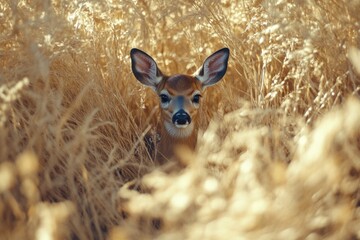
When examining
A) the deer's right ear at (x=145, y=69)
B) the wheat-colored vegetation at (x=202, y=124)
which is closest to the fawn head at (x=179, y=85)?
the deer's right ear at (x=145, y=69)

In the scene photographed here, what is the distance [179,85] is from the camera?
6.29 m

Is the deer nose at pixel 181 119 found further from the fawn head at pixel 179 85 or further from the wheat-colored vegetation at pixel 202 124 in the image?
the wheat-colored vegetation at pixel 202 124

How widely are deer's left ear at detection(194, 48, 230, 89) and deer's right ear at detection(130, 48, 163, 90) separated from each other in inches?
13.7

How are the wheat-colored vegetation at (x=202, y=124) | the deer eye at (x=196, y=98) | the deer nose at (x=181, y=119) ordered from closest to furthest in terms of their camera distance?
the wheat-colored vegetation at (x=202, y=124) < the deer nose at (x=181, y=119) < the deer eye at (x=196, y=98)

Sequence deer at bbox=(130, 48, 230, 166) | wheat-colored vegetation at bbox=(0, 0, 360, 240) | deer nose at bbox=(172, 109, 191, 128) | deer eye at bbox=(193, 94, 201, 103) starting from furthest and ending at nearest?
deer eye at bbox=(193, 94, 201, 103) < deer at bbox=(130, 48, 230, 166) < deer nose at bbox=(172, 109, 191, 128) < wheat-colored vegetation at bbox=(0, 0, 360, 240)

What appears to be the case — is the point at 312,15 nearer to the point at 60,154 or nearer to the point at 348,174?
the point at 348,174

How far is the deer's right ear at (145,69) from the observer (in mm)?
6344

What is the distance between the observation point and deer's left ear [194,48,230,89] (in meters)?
6.37

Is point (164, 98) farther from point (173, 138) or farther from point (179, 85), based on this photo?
point (173, 138)

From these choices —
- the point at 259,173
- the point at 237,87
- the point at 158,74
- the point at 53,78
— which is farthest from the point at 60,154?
the point at 237,87

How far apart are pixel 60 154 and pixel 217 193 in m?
1.05

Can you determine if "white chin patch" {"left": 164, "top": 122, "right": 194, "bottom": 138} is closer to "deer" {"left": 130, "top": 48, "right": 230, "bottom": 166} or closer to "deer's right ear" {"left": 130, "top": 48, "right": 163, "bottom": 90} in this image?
"deer" {"left": 130, "top": 48, "right": 230, "bottom": 166}

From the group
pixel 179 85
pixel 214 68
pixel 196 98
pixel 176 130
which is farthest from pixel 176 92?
pixel 214 68

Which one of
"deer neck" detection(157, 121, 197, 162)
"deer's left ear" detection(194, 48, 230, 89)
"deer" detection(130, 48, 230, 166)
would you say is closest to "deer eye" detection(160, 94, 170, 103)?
"deer" detection(130, 48, 230, 166)
